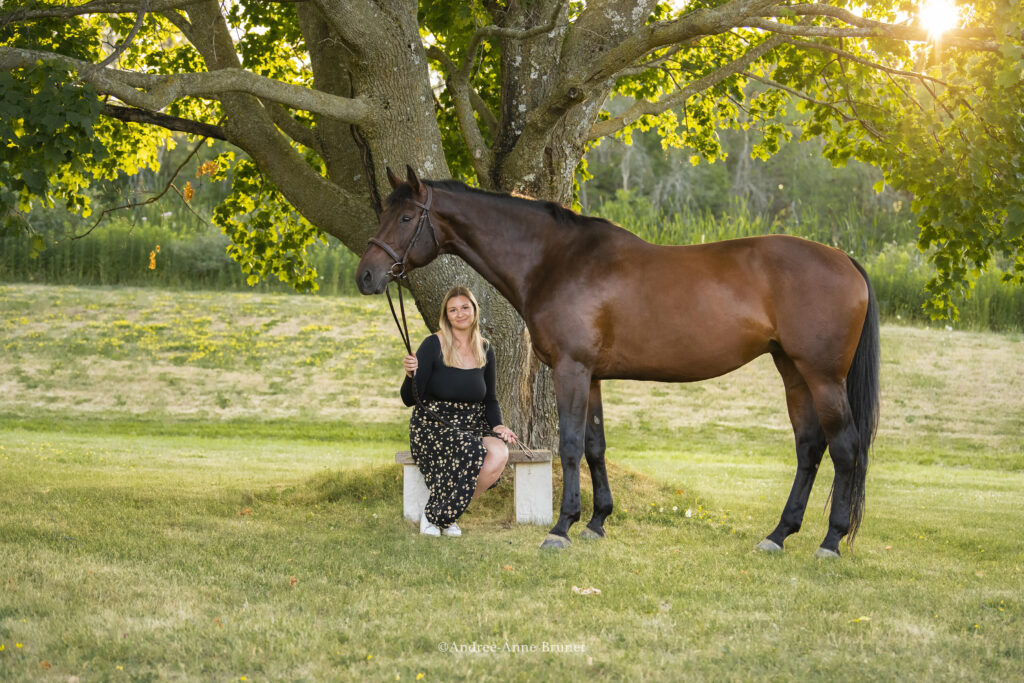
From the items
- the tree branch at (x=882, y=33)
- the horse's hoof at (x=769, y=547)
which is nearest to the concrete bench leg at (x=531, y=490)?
the horse's hoof at (x=769, y=547)

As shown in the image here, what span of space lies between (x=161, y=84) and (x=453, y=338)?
2.32 m

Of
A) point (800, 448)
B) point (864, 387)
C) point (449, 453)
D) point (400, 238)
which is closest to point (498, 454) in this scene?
point (449, 453)

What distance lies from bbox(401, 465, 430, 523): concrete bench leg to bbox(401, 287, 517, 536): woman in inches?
10.9

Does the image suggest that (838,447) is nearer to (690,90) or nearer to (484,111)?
(690,90)

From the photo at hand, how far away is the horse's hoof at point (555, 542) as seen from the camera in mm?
5699

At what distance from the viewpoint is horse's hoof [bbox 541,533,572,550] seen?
5.70m

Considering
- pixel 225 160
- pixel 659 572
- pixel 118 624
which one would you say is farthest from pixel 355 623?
pixel 225 160

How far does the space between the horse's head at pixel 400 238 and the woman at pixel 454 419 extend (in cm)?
48

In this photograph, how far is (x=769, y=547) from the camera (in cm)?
595

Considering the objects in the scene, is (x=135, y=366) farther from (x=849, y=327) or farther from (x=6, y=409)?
(x=849, y=327)

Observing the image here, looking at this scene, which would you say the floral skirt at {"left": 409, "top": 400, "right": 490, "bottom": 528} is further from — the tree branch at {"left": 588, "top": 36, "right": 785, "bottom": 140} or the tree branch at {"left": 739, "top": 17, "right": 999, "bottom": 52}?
the tree branch at {"left": 588, "top": 36, "right": 785, "bottom": 140}

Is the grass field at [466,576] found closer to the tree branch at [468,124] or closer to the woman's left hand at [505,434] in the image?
the woman's left hand at [505,434]

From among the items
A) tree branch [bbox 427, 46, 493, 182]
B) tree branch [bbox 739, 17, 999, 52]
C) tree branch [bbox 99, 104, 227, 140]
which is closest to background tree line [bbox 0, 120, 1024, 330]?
tree branch [bbox 99, 104, 227, 140]

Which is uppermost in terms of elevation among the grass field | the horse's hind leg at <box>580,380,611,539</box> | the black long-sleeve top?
the black long-sleeve top
